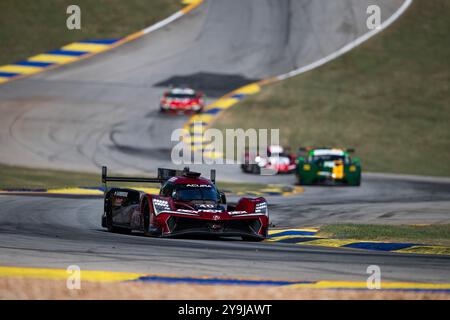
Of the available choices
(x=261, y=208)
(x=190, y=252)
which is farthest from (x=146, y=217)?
(x=190, y=252)

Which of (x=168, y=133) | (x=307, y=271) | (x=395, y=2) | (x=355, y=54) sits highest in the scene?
(x=395, y=2)

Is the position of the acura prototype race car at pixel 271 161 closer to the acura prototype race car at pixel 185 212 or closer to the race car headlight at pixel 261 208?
the acura prototype race car at pixel 185 212

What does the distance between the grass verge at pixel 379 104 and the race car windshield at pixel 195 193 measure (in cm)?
2305

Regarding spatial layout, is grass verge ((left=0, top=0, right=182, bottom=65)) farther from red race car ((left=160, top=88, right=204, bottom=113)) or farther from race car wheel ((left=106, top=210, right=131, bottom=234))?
race car wheel ((left=106, top=210, right=131, bottom=234))

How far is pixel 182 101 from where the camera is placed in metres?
46.8

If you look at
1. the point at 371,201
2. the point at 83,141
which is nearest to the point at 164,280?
the point at 371,201

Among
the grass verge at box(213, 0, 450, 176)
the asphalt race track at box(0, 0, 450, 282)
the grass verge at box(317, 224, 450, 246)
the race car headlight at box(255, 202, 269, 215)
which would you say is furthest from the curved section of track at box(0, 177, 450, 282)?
the grass verge at box(213, 0, 450, 176)

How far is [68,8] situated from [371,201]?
36.3 metres

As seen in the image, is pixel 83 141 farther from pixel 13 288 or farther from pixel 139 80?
pixel 13 288

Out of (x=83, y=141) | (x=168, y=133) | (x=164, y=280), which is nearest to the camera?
(x=164, y=280)

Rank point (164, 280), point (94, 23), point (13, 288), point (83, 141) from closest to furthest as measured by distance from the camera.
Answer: point (13, 288)
point (164, 280)
point (83, 141)
point (94, 23)

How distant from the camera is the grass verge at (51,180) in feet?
95.5

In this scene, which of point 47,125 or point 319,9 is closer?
point 47,125

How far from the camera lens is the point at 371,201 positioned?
27.8 meters
